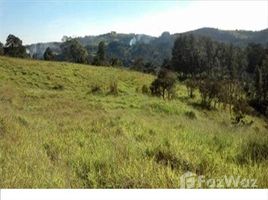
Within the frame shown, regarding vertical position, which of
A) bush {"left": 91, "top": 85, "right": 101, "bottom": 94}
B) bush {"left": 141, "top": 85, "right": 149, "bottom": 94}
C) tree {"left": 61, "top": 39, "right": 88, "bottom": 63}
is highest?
tree {"left": 61, "top": 39, "right": 88, "bottom": 63}

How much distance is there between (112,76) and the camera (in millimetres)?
48219

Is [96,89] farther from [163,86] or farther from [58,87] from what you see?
[163,86]

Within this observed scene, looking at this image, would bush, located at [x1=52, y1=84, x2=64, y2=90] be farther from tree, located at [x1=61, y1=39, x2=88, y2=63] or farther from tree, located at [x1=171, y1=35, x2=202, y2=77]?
tree, located at [x1=171, y1=35, x2=202, y2=77]

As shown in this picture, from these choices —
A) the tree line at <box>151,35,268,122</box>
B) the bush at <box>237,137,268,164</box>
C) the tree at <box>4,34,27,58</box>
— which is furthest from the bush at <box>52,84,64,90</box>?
the tree at <box>4,34,27,58</box>

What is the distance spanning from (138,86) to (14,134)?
37.2 metres

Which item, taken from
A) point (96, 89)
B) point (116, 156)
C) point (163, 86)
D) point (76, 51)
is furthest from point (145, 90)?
point (76, 51)

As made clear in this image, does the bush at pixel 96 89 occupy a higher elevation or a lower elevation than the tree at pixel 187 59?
lower

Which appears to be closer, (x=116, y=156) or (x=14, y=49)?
(x=116, y=156)

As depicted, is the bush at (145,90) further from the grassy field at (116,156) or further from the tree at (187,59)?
the tree at (187,59)

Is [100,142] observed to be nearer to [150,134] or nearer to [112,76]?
[150,134]

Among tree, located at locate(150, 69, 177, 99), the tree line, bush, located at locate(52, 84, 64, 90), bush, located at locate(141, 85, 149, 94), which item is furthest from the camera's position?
the tree line

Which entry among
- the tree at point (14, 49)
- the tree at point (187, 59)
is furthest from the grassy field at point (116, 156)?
the tree at point (187, 59)
